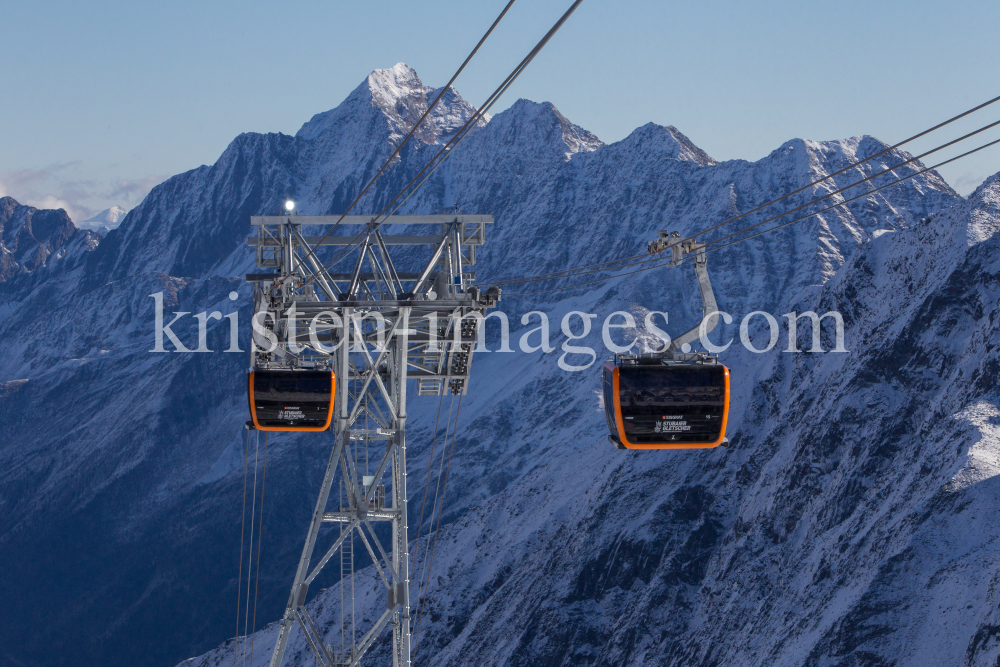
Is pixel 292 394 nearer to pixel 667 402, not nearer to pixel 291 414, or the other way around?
pixel 291 414

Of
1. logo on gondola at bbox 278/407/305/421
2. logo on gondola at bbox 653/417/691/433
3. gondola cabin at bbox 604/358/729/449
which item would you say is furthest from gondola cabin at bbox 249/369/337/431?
logo on gondola at bbox 653/417/691/433

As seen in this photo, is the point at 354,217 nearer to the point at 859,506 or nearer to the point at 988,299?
the point at 859,506

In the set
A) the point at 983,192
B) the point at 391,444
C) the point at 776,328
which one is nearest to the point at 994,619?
the point at 391,444

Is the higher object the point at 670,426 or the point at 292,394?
the point at 292,394

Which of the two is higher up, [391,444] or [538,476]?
[391,444]

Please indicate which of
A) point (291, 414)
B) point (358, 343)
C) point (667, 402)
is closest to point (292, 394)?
point (291, 414)

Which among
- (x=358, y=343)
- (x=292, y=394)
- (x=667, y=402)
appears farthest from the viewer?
(x=358, y=343)

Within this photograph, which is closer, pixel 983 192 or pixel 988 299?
pixel 988 299
